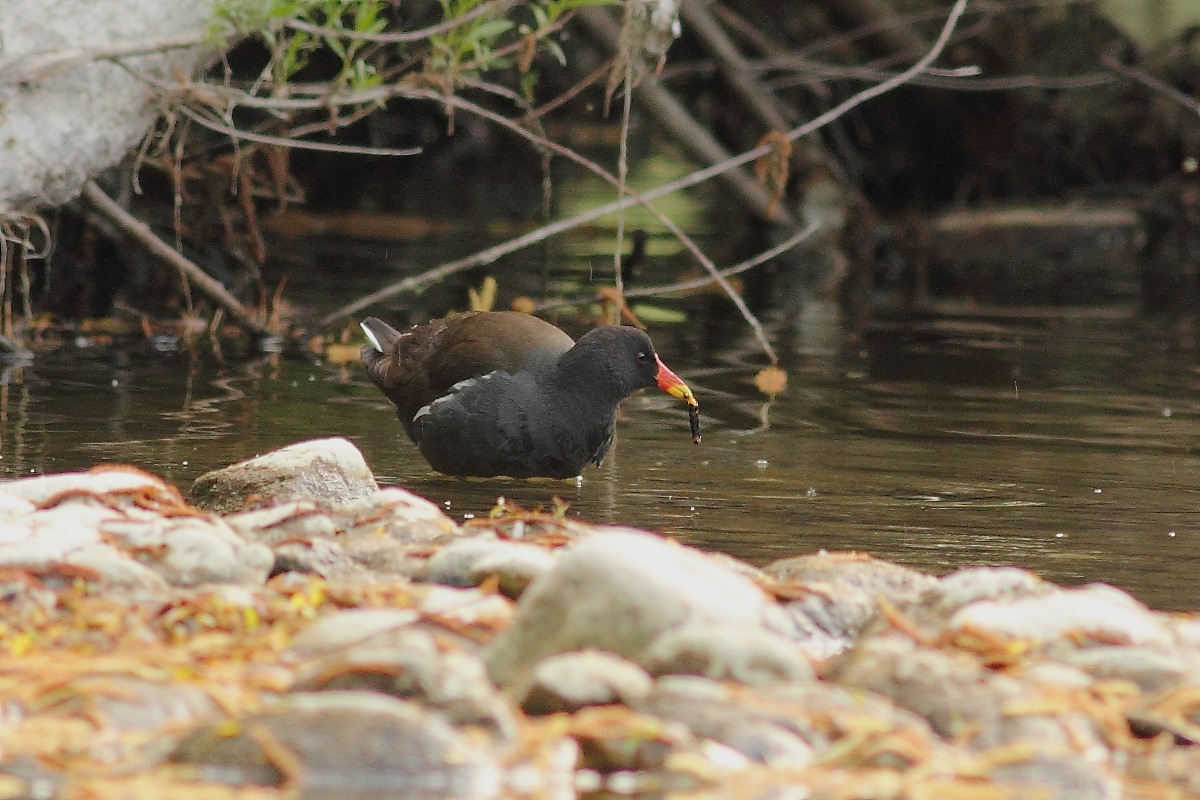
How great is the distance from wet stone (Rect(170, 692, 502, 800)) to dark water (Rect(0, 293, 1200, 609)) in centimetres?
263

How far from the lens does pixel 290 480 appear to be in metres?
6.19

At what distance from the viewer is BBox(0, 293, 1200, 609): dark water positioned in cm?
627

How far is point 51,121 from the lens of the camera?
26.4ft

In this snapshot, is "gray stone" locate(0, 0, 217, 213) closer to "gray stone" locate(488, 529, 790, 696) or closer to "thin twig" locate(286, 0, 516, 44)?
"thin twig" locate(286, 0, 516, 44)

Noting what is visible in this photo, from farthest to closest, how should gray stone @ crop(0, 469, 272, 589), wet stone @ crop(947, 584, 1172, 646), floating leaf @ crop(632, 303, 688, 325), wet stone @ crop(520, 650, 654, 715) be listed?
floating leaf @ crop(632, 303, 688, 325), gray stone @ crop(0, 469, 272, 589), wet stone @ crop(947, 584, 1172, 646), wet stone @ crop(520, 650, 654, 715)

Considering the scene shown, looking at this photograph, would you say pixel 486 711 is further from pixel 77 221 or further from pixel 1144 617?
pixel 77 221

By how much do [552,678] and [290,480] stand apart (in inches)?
110

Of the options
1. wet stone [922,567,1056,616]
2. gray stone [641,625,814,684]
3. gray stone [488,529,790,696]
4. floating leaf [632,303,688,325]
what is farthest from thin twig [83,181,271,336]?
gray stone [641,625,814,684]

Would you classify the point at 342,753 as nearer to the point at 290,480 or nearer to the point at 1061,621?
the point at 1061,621

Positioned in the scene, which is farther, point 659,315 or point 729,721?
point 659,315

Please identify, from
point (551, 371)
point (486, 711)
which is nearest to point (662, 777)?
point (486, 711)

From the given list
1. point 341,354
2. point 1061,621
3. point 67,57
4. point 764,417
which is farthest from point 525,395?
point 341,354

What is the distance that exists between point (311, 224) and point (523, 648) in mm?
15895

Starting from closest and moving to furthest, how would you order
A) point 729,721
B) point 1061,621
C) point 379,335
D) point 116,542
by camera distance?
point 729,721 → point 1061,621 → point 116,542 → point 379,335
